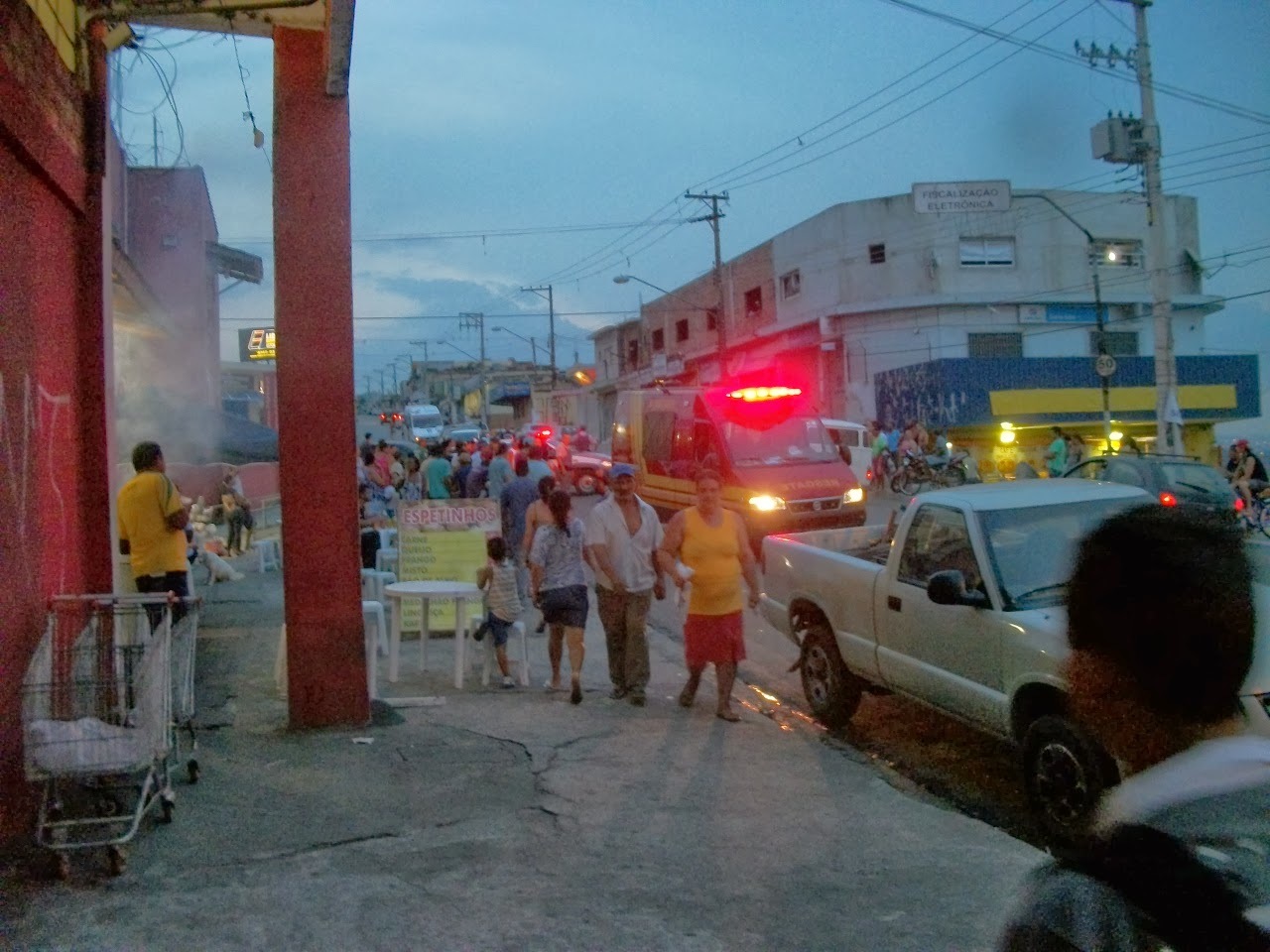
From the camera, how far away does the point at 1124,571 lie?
198 cm

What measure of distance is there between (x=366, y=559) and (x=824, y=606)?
20.4 ft

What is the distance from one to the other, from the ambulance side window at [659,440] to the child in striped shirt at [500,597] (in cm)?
1043

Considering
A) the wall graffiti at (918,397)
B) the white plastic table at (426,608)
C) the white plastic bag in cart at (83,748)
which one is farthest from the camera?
the wall graffiti at (918,397)

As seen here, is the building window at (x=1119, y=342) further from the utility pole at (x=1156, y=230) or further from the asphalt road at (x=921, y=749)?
the asphalt road at (x=921, y=749)

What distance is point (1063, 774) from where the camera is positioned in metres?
5.93

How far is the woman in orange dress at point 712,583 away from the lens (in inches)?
337

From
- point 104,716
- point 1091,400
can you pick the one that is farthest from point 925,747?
point 1091,400

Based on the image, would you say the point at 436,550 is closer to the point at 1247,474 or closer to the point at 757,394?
the point at 757,394

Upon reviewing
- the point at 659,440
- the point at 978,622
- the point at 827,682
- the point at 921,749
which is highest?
the point at 659,440

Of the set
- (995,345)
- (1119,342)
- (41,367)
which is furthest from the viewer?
(1119,342)

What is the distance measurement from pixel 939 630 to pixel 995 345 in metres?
34.1

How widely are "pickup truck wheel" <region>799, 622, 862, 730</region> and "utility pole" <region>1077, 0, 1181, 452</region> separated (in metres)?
16.0

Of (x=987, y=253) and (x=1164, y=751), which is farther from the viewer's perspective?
(x=987, y=253)

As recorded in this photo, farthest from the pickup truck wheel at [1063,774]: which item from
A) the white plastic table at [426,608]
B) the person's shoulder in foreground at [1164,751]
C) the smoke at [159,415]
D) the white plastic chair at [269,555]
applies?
the smoke at [159,415]
